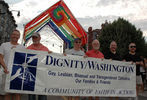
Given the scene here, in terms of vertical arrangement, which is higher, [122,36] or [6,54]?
[122,36]

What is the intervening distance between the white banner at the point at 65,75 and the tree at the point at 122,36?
58.2 ft

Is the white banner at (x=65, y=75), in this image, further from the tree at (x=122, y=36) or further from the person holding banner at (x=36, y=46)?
the tree at (x=122, y=36)

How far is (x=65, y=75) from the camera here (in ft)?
12.9

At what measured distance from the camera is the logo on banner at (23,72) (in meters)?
3.46

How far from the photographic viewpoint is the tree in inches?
859

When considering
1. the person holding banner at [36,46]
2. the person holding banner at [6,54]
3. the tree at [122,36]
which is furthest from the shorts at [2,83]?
the tree at [122,36]

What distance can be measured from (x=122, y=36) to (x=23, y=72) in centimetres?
2039

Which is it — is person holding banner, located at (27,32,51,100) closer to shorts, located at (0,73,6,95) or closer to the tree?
shorts, located at (0,73,6,95)

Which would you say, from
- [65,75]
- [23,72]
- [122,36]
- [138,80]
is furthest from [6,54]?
[122,36]

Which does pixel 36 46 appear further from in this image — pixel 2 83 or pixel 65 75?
pixel 2 83

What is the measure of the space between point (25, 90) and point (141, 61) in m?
3.40

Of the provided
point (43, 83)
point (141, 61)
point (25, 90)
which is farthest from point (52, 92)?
point (141, 61)

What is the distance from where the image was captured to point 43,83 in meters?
3.71

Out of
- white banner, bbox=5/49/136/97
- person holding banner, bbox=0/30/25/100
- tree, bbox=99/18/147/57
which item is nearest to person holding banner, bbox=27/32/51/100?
white banner, bbox=5/49/136/97
